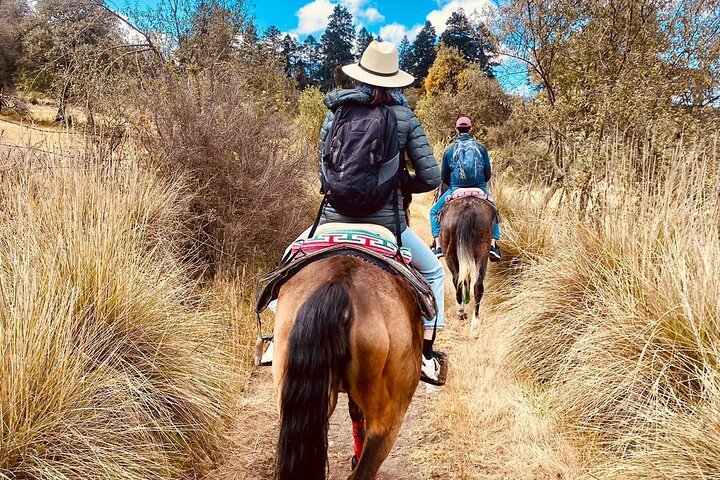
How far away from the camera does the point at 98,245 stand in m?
3.32

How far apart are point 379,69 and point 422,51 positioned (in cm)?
5880

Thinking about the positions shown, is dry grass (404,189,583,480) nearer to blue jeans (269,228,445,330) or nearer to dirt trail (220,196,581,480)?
dirt trail (220,196,581,480)

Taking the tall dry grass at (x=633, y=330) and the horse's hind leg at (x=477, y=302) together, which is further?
the horse's hind leg at (x=477, y=302)

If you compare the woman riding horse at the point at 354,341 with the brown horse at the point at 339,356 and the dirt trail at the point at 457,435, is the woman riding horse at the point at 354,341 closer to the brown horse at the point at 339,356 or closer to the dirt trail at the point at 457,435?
the brown horse at the point at 339,356

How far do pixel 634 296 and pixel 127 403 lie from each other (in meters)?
3.47

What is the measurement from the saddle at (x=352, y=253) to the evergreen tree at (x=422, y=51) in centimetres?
5637

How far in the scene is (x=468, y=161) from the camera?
6812mm

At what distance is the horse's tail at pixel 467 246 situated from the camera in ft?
20.6

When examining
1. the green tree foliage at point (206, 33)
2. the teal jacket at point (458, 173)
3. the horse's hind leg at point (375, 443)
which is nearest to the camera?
the horse's hind leg at point (375, 443)

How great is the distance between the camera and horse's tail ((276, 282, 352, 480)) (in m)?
1.99

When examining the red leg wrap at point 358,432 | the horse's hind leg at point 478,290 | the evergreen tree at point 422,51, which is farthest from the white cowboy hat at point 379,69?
the evergreen tree at point 422,51

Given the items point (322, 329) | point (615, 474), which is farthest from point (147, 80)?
point (615, 474)

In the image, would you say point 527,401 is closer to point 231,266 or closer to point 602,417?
point 602,417

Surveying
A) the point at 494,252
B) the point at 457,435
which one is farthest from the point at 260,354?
the point at 494,252
